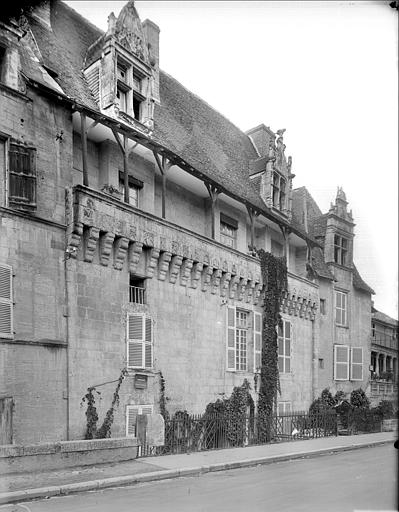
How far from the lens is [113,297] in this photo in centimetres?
1209

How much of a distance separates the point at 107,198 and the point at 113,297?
91.3 inches

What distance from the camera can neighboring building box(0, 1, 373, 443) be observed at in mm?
10258

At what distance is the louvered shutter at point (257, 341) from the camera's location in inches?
678

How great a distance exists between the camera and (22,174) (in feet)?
33.9

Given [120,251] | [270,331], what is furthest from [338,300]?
[120,251]

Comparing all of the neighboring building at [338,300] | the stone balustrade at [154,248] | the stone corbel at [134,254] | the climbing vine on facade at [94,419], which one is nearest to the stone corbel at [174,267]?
the stone balustrade at [154,248]

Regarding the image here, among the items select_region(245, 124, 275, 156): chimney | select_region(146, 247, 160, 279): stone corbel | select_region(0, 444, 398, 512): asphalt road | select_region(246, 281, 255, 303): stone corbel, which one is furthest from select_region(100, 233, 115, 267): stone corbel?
select_region(245, 124, 275, 156): chimney

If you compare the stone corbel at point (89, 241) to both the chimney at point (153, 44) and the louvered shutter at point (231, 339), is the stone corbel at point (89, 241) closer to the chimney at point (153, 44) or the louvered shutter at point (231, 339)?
the louvered shutter at point (231, 339)

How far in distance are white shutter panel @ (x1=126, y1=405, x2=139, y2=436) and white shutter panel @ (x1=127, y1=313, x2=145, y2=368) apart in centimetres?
97

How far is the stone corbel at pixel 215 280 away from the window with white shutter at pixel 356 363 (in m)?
11.8

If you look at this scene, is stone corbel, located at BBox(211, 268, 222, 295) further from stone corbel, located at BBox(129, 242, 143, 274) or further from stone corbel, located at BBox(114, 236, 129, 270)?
stone corbel, located at BBox(114, 236, 129, 270)

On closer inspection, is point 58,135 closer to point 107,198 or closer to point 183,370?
point 107,198

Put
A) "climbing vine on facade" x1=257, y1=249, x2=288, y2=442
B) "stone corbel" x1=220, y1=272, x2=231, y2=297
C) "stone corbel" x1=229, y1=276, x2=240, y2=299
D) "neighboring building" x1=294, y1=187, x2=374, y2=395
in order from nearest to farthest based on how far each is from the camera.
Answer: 1. "stone corbel" x1=220, y1=272, x2=231, y2=297
2. "stone corbel" x1=229, y1=276, x2=240, y2=299
3. "climbing vine on facade" x1=257, y1=249, x2=288, y2=442
4. "neighboring building" x1=294, y1=187, x2=374, y2=395

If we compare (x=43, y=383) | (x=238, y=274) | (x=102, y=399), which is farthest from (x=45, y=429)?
(x=238, y=274)
